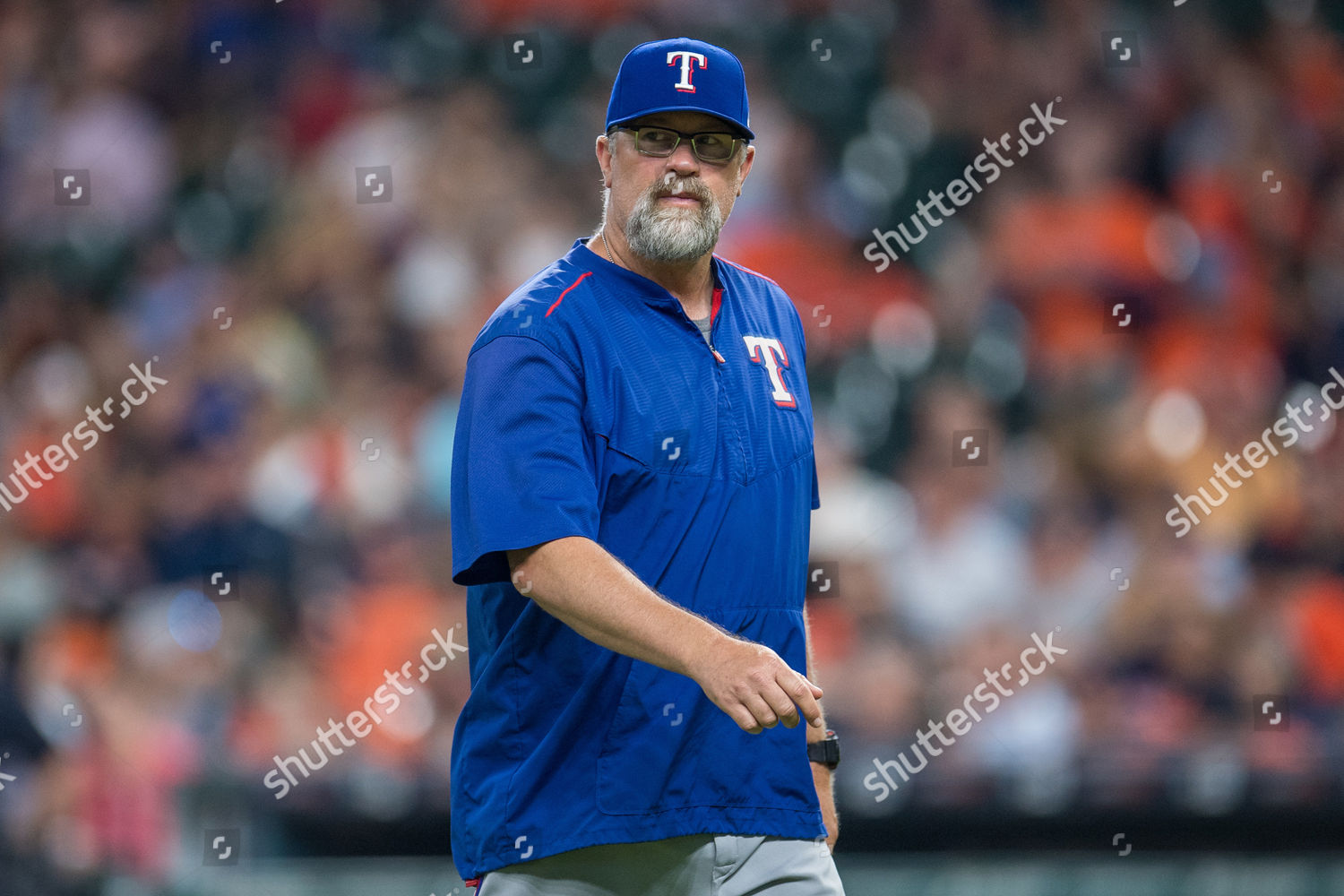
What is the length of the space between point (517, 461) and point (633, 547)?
26 cm

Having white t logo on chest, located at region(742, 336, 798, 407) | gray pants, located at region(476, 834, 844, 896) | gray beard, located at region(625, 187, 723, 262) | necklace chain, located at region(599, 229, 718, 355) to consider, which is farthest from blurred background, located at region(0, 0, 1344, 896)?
gray beard, located at region(625, 187, 723, 262)

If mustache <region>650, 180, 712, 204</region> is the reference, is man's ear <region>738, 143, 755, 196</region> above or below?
above

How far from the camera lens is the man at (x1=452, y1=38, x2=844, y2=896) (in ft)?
7.47

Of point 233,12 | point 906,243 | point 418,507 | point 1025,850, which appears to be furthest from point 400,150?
point 1025,850

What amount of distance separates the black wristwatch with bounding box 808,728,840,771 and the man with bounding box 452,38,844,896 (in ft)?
0.20

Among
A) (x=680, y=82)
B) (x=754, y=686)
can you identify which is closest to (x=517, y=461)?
(x=754, y=686)

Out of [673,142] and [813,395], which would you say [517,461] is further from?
[813,395]

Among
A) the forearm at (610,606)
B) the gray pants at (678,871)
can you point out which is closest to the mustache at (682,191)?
the forearm at (610,606)

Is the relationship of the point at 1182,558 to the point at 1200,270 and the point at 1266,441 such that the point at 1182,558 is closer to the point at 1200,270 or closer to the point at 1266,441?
the point at 1266,441

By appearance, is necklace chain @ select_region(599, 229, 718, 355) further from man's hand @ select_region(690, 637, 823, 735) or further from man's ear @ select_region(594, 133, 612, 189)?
man's hand @ select_region(690, 637, 823, 735)

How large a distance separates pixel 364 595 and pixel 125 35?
3.35 metres

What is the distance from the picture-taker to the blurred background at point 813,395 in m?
4.82

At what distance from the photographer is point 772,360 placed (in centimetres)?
270

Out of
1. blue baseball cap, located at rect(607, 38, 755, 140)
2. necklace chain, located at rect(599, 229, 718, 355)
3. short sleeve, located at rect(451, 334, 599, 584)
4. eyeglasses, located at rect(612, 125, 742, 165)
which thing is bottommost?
short sleeve, located at rect(451, 334, 599, 584)
